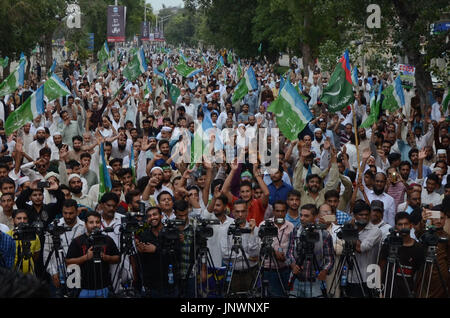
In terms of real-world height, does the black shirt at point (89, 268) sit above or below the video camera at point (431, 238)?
below

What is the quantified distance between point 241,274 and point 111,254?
3.85ft

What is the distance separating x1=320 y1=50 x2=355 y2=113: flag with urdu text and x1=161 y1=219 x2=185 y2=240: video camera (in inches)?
198

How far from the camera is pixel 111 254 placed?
6.18 m

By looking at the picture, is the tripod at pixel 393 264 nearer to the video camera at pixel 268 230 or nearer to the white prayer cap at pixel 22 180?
the video camera at pixel 268 230

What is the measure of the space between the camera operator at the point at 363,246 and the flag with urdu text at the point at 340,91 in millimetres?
4028

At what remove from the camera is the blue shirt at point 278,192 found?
8445 millimetres

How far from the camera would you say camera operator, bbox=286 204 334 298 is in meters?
6.24

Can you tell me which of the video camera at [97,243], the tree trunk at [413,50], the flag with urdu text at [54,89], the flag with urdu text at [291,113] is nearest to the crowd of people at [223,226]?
the video camera at [97,243]

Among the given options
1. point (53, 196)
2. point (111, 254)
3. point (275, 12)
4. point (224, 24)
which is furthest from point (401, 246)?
point (224, 24)

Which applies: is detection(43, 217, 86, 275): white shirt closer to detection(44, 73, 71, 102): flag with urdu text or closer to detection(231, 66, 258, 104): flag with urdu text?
detection(44, 73, 71, 102): flag with urdu text

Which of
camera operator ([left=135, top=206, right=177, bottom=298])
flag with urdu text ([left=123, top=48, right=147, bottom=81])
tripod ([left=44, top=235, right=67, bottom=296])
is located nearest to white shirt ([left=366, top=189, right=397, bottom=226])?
camera operator ([left=135, top=206, right=177, bottom=298])

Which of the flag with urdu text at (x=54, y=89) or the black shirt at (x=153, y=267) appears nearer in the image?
the black shirt at (x=153, y=267)

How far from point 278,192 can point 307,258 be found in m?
2.57
